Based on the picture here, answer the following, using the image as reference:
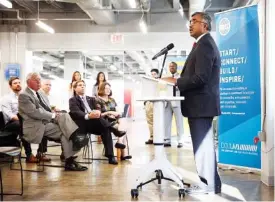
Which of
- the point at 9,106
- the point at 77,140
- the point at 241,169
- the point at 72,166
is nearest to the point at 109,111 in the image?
the point at 77,140

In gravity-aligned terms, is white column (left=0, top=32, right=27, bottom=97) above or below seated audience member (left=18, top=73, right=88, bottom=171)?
above

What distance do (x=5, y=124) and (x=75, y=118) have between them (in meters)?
1.05

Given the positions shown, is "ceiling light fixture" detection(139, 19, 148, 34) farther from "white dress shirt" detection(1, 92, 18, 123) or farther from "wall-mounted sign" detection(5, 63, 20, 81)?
"white dress shirt" detection(1, 92, 18, 123)

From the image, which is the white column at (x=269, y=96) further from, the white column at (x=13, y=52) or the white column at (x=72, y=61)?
the white column at (x=72, y=61)

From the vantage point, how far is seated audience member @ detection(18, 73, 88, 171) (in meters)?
4.38

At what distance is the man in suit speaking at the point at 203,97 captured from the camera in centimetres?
298

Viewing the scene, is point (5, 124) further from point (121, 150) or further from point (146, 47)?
point (146, 47)

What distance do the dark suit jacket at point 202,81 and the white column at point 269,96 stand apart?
0.84 metres

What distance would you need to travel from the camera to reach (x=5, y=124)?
16.2ft

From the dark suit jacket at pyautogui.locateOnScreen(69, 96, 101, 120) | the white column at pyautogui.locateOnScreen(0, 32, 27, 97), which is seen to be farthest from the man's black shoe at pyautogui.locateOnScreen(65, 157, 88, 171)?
the white column at pyautogui.locateOnScreen(0, 32, 27, 97)

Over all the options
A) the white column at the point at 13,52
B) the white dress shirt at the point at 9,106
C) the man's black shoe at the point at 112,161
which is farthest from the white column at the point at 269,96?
the white column at the point at 13,52

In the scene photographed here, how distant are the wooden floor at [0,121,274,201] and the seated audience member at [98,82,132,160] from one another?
44 centimetres

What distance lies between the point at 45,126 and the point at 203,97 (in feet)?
7.77

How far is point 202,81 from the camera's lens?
292 cm
